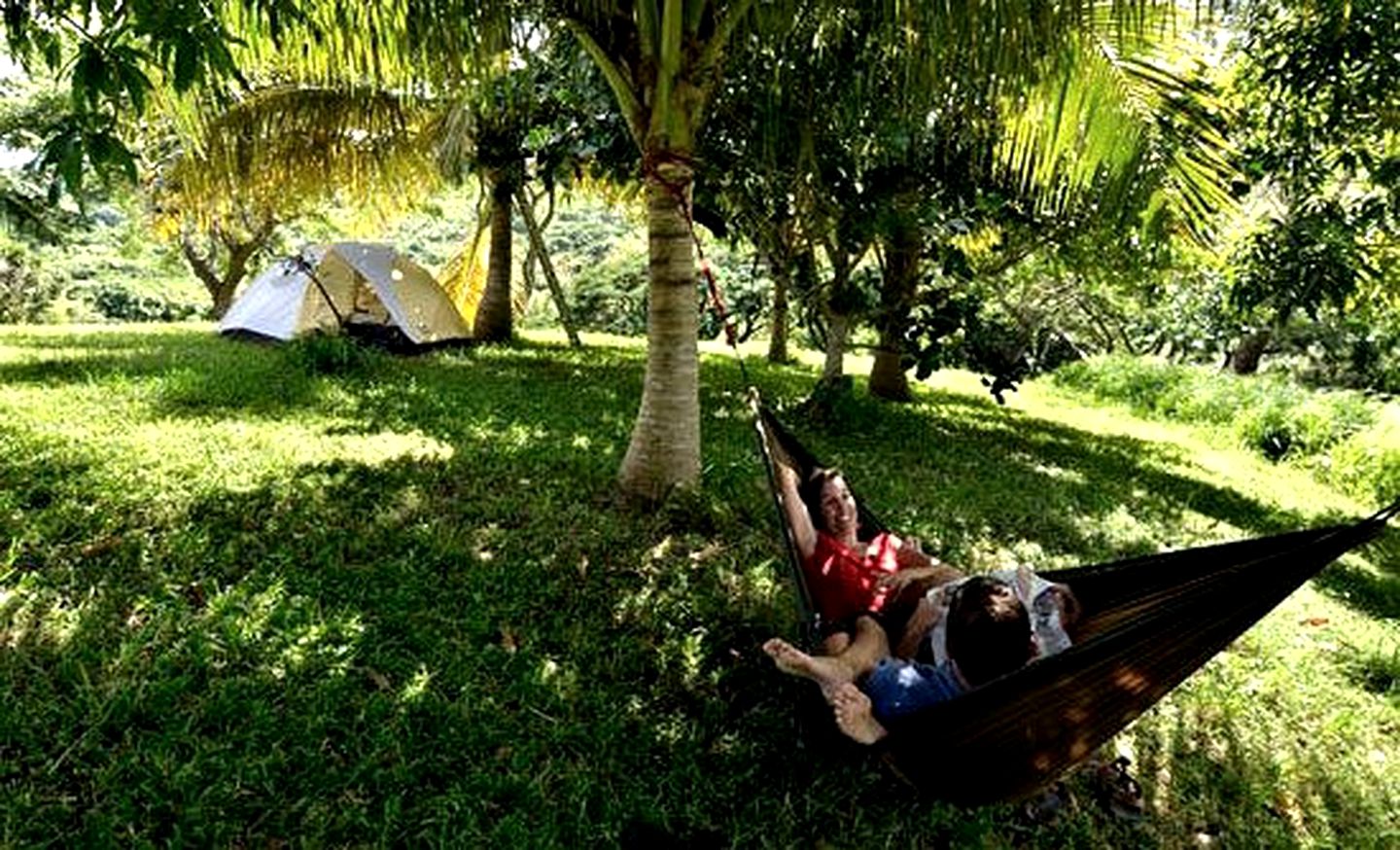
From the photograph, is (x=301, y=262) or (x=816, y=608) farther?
(x=301, y=262)

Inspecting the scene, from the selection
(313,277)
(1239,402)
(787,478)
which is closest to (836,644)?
(787,478)

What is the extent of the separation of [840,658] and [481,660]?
1.11 m

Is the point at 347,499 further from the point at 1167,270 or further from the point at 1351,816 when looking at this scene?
the point at 1167,270

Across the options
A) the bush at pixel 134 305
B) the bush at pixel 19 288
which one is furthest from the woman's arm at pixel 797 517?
the bush at pixel 134 305

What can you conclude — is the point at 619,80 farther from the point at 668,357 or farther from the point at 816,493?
the point at 816,493

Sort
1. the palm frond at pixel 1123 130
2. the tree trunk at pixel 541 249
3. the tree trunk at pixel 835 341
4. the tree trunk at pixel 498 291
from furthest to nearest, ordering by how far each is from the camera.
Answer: the tree trunk at pixel 498 291
the tree trunk at pixel 541 249
the tree trunk at pixel 835 341
the palm frond at pixel 1123 130

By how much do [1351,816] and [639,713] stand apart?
2.08 metres

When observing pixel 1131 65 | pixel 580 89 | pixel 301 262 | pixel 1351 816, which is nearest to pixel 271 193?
pixel 301 262

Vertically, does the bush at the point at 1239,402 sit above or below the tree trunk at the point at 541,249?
below

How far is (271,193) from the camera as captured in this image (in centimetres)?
837

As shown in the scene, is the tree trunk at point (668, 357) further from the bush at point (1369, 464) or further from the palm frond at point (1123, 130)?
the bush at point (1369, 464)

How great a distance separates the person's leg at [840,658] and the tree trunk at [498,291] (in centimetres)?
827

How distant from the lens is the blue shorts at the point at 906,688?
2.38m

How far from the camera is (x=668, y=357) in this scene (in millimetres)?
3998
